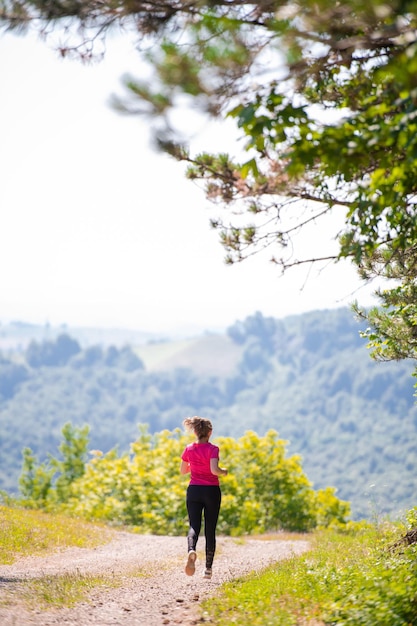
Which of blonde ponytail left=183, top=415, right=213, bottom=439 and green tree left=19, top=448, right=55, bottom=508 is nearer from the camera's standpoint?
blonde ponytail left=183, top=415, right=213, bottom=439

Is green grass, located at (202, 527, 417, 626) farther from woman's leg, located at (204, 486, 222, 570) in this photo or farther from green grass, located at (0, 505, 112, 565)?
green grass, located at (0, 505, 112, 565)

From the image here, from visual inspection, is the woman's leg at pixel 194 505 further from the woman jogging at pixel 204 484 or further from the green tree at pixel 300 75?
the green tree at pixel 300 75

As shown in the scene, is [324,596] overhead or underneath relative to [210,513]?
underneath

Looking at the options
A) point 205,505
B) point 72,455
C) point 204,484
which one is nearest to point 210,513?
point 205,505

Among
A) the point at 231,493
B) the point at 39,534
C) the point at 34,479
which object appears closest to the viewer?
the point at 39,534

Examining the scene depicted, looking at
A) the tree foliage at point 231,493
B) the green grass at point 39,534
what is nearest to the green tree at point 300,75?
the green grass at point 39,534

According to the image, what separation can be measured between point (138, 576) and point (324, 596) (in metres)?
3.21

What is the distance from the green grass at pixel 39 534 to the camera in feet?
36.8

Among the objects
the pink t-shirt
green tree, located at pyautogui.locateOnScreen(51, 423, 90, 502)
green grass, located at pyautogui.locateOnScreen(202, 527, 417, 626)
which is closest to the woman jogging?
the pink t-shirt

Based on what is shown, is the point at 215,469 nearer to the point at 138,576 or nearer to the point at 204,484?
the point at 204,484

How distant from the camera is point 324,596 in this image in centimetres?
667

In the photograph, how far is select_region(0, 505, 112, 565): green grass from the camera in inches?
441

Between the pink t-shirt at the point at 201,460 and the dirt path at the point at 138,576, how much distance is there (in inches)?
49.1

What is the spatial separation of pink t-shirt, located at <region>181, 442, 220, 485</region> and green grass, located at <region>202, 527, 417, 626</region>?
1271 mm
